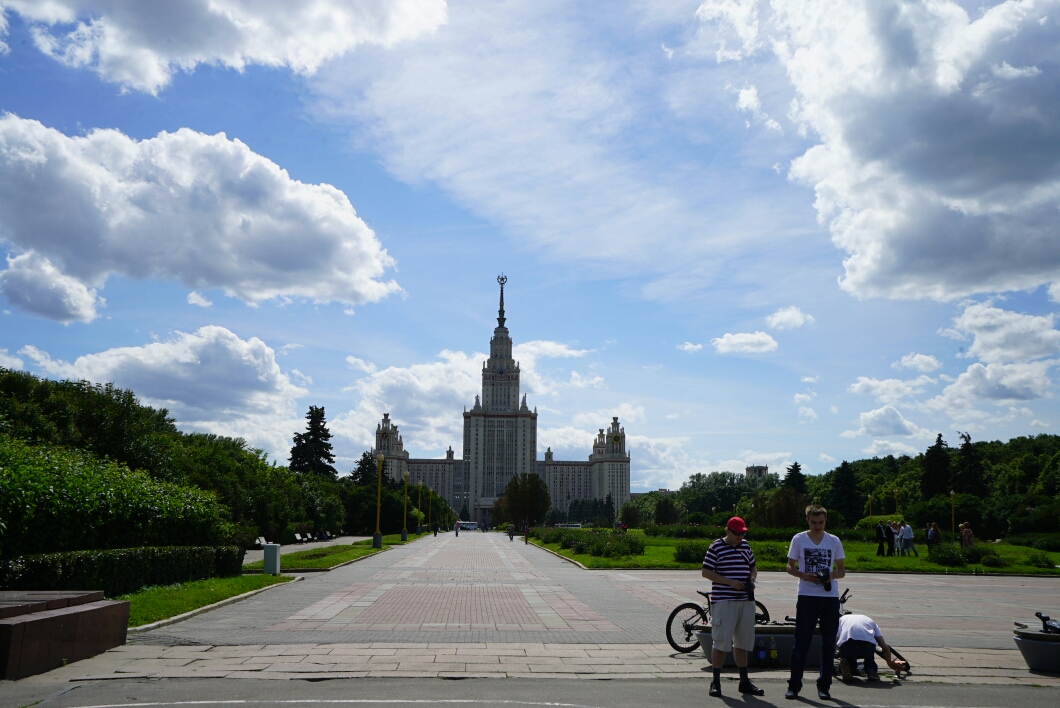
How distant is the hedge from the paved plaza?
1.96 meters

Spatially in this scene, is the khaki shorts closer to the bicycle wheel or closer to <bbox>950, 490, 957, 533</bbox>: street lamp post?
the bicycle wheel

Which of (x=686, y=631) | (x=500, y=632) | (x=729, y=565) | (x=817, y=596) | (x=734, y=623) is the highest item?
(x=729, y=565)

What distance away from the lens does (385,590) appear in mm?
18578

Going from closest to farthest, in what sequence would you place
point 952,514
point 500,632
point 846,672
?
point 846,672
point 500,632
point 952,514

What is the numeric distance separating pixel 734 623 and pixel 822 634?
2.79 ft

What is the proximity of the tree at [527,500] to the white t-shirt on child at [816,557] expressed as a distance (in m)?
93.4

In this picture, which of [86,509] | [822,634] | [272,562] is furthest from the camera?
[272,562]

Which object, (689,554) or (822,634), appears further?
(689,554)

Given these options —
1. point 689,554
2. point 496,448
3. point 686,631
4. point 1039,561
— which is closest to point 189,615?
point 686,631

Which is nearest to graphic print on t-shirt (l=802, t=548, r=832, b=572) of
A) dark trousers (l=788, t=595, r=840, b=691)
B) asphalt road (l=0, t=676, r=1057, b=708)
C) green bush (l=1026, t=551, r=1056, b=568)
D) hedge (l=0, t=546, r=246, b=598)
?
dark trousers (l=788, t=595, r=840, b=691)

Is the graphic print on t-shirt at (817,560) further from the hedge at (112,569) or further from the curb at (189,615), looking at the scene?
the hedge at (112,569)

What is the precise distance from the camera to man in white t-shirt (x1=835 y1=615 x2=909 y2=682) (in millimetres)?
8953

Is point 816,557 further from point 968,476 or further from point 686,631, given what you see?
point 968,476

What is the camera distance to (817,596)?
8031mm
